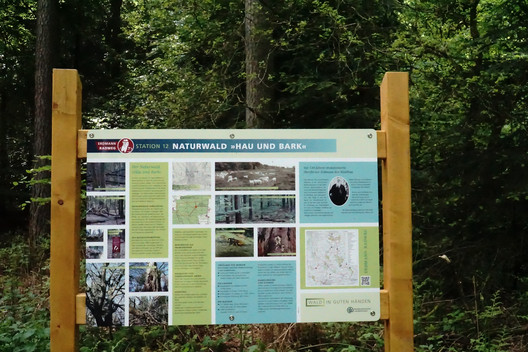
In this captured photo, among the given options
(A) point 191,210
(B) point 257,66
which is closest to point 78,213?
(A) point 191,210

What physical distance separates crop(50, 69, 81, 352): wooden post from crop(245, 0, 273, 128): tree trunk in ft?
14.2

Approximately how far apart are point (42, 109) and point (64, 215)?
877 centimetres

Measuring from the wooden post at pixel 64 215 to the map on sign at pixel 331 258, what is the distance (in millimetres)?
1476

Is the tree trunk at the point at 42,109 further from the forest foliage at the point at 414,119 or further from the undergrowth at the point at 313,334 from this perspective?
the undergrowth at the point at 313,334

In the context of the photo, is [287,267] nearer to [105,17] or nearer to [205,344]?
[205,344]

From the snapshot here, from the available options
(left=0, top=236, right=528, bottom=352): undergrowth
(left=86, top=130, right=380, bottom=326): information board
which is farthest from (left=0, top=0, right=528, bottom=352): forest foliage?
(left=86, top=130, right=380, bottom=326): information board

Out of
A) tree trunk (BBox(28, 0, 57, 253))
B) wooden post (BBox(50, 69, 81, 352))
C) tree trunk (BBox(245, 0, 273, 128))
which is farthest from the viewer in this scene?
tree trunk (BBox(28, 0, 57, 253))

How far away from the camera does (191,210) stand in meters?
3.05

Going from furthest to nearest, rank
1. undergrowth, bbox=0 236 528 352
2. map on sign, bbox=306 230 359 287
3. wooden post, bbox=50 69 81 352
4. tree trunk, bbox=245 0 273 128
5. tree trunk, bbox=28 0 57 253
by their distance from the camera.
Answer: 1. tree trunk, bbox=28 0 57 253
2. tree trunk, bbox=245 0 273 128
3. undergrowth, bbox=0 236 528 352
4. map on sign, bbox=306 230 359 287
5. wooden post, bbox=50 69 81 352

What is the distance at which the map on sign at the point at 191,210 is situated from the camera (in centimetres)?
304

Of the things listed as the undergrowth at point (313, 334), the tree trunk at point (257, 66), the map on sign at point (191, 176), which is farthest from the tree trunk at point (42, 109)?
the map on sign at point (191, 176)

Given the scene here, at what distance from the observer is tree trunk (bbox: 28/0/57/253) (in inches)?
422

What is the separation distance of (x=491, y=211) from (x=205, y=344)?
12.7 ft

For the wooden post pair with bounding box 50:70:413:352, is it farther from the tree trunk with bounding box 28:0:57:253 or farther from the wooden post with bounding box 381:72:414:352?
the tree trunk with bounding box 28:0:57:253
